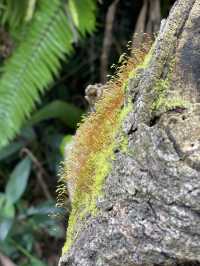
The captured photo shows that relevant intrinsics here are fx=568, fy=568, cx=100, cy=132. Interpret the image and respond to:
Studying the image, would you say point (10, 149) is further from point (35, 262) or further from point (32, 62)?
point (35, 262)

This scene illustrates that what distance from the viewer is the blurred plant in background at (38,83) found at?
1.88 meters

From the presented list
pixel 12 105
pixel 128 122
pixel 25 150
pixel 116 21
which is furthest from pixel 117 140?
pixel 116 21

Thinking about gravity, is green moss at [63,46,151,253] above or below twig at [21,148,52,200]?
below

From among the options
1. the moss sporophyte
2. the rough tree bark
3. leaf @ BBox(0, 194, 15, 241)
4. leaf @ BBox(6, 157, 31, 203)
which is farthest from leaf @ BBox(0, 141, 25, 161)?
the rough tree bark

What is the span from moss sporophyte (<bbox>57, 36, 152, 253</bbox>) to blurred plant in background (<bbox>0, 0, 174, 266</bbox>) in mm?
817

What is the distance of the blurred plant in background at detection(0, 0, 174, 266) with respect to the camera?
188 centimetres

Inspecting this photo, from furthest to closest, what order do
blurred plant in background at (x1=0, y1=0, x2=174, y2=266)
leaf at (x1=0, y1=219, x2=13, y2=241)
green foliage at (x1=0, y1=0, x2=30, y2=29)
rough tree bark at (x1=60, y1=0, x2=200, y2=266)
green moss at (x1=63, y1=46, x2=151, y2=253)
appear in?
green foliage at (x1=0, y1=0, x2=30, y2=29), blurred plant in background at (x1=0, y1=0, x2=174, y2=266), leaf at (x1=0, y1=219, x2=13, y2=241), green moss at (x1=63, y1=46, x2=151, y2=253), rough tree bark at (x1=60, y1=0, x2=200, y2=266)

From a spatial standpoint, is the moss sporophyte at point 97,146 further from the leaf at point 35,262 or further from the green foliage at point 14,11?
the green foliage at point 14,11

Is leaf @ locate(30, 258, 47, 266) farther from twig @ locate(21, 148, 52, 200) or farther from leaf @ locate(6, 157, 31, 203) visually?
twig @ locate(21, 148, 52, 200)

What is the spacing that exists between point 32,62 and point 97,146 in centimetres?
114

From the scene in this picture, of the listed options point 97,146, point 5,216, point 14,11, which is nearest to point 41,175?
point 5,216

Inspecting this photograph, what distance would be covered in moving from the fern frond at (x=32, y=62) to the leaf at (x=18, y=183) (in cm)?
11

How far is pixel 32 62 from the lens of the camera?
1.93 meters

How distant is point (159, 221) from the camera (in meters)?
0.69
